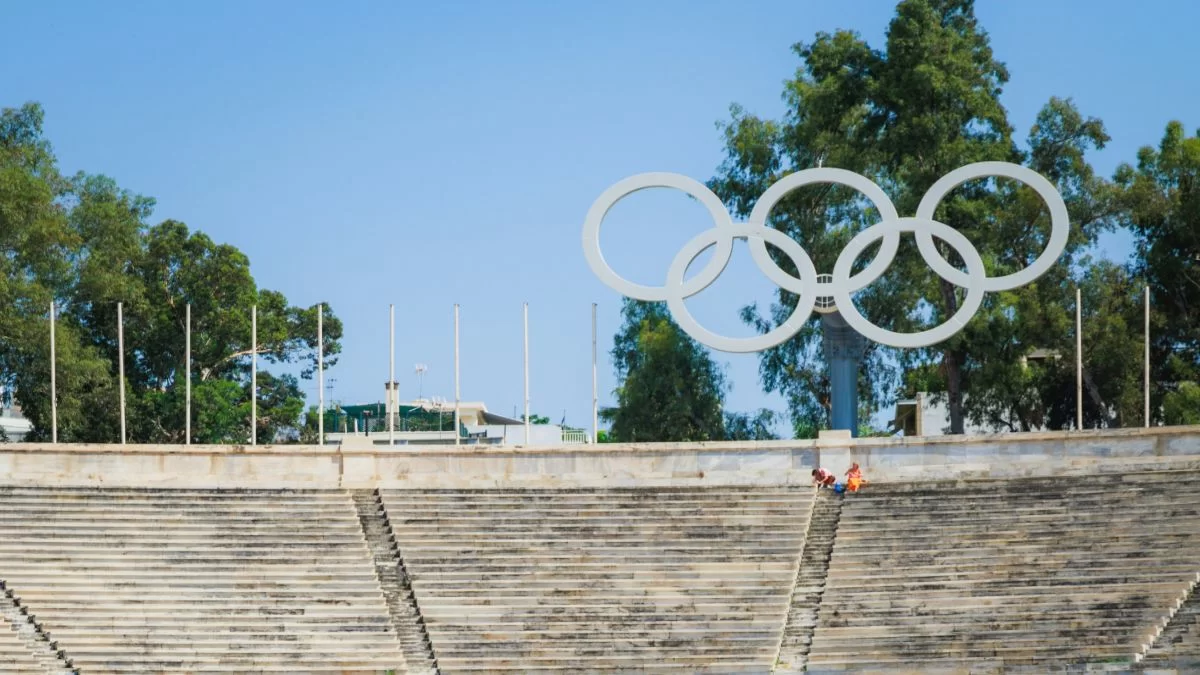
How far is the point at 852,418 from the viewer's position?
114ft

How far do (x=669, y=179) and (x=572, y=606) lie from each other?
796 cm

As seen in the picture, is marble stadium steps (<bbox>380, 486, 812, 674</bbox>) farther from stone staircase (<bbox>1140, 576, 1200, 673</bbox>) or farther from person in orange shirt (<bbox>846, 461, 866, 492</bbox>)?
stone staircase (<bbox>1140, 576, 1200, 673</bbox>)

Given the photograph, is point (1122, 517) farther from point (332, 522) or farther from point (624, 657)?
point (332, 522)

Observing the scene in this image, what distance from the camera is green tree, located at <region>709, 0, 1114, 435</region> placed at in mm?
45219

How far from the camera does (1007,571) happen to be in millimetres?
28750

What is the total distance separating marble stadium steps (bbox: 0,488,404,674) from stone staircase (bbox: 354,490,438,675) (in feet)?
0.59

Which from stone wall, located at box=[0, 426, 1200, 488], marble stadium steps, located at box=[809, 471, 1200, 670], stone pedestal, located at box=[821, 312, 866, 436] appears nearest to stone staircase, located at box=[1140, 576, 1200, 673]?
marble stadium steps, located at box=[809, 471, 1200, 670]

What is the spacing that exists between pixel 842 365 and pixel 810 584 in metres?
6.84

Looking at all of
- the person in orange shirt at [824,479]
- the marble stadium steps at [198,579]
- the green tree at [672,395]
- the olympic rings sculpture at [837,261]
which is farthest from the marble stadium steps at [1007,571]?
the green tree at [672,395]

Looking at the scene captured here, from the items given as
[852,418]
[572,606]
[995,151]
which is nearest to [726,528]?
[572,606]

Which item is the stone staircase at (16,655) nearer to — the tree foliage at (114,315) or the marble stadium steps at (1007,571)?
the marble stadium steps at (1007,571)

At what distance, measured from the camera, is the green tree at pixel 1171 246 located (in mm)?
43500

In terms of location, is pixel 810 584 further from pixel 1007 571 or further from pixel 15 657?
pixel 15 657

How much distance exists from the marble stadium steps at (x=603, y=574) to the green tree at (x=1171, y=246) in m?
15.6
